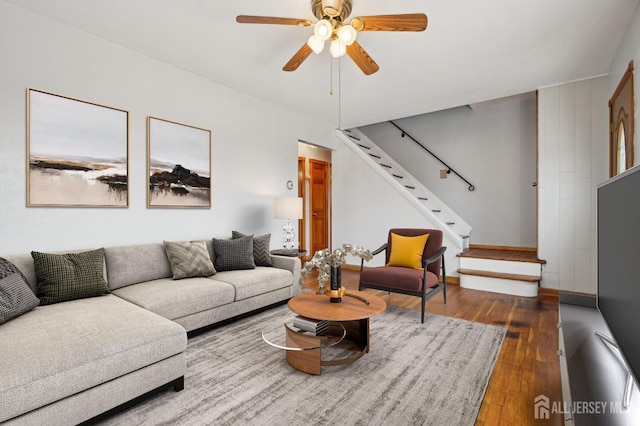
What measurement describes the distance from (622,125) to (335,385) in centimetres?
346

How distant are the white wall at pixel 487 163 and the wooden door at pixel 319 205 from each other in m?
1.76

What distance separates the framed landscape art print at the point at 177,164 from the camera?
323cm

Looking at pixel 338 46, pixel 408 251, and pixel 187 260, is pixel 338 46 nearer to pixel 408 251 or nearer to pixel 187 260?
pixel 408 251

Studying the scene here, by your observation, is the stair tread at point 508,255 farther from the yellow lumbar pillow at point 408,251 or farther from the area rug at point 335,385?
the area rug at point 335,385

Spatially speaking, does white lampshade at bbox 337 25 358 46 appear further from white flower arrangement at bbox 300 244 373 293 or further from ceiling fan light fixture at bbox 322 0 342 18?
white flower arrangement at bbox 300 244 373 293

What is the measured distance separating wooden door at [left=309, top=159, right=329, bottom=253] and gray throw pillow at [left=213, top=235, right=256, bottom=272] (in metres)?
2.93

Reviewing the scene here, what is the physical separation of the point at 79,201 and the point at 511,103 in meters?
6.21

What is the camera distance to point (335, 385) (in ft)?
6.38

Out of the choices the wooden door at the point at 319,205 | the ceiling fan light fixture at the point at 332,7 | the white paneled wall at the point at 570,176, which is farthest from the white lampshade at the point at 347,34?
the wooden door at the point at 319,205

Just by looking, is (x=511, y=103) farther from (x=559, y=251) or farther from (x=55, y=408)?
(x=55, y=408)

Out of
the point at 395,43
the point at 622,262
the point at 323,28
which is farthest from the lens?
the point at 395,43

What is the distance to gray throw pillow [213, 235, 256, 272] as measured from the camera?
3.31 meters

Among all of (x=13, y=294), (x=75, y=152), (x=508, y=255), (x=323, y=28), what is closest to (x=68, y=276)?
(x=13, y=294)

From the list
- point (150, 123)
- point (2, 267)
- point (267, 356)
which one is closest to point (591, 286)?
point (267, 356)
